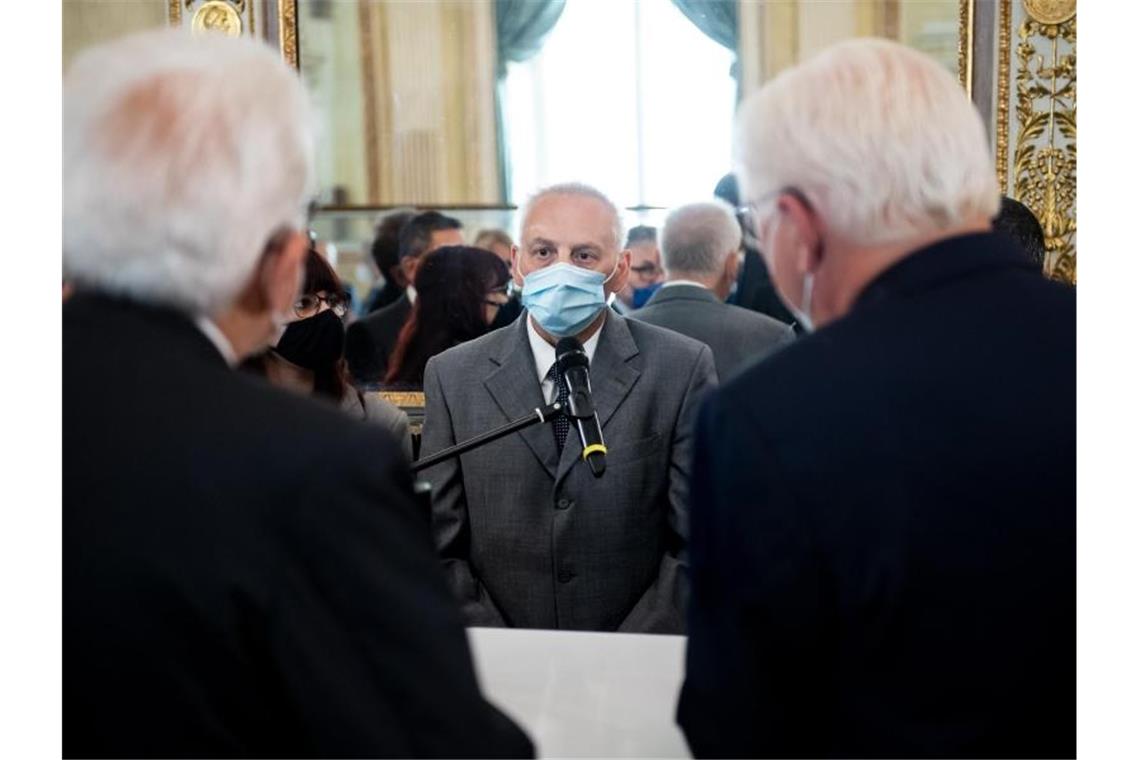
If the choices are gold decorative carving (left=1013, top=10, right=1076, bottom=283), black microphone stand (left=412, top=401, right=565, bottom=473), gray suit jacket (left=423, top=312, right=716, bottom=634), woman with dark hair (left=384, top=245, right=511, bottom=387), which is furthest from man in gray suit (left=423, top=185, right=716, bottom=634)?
gold decorative carving (left=1013, top=10, right=1076, bottom=283)

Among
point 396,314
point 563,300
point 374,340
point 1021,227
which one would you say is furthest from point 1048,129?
point 563,300

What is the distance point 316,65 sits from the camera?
5707 millimetres

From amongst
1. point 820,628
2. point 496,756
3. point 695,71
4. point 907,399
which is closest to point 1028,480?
point 907,399

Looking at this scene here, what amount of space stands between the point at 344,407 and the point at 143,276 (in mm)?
1755

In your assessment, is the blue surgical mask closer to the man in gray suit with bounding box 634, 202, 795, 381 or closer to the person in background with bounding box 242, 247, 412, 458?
the person in background with bounding box 242, 247, 412, 458

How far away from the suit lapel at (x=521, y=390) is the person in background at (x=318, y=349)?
1.00ft

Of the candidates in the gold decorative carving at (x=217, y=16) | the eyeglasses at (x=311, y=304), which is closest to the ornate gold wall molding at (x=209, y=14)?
the gold decorative carving at (x=217, y=16)

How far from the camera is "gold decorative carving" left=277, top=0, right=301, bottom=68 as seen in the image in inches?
211

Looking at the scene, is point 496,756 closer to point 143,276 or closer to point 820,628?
point 820,628

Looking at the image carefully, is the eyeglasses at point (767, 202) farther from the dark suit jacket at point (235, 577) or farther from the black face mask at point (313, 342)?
the black face mask at point (313, 342)

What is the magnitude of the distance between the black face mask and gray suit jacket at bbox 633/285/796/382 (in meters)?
1.16

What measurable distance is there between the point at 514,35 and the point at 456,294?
1691 millimetres

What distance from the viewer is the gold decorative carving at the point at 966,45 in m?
5.13

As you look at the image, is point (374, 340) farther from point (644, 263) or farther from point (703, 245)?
point (703, 245)
